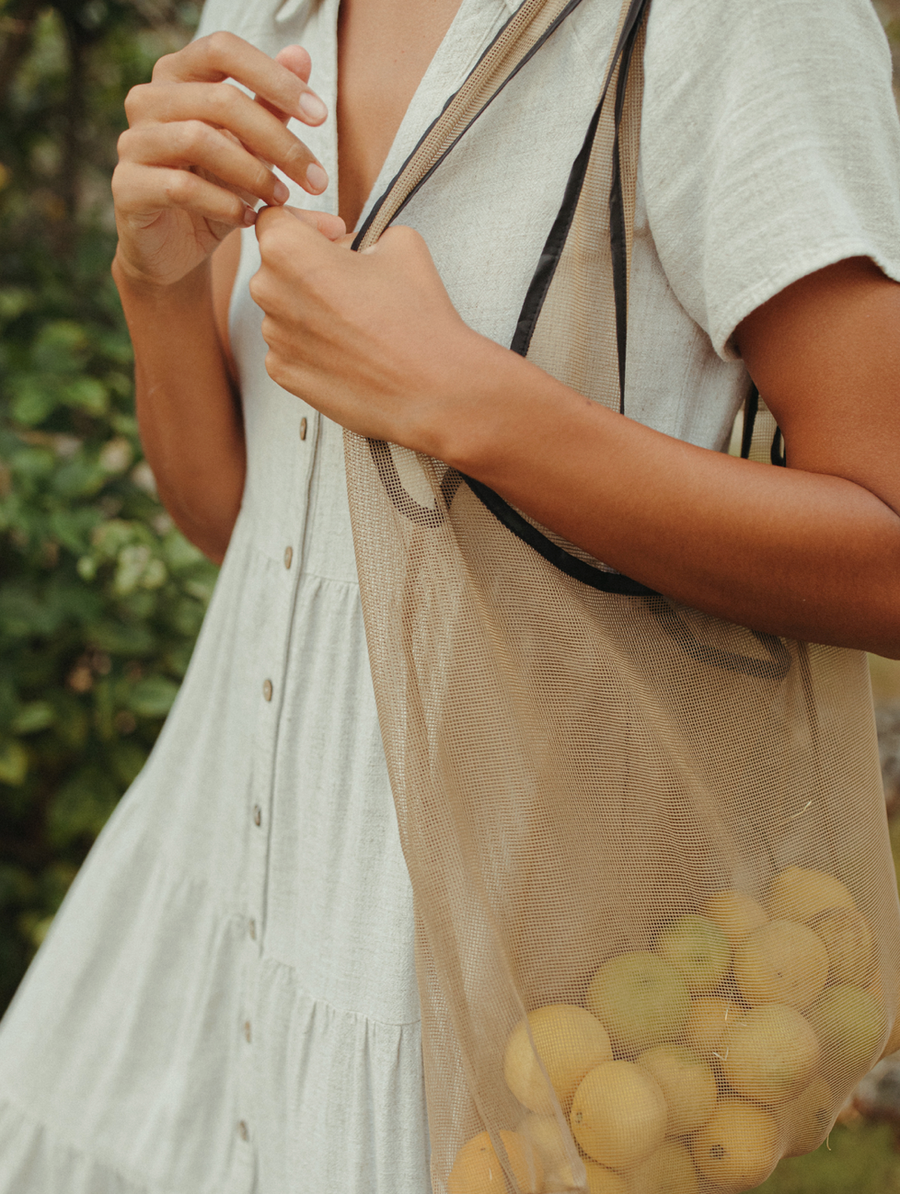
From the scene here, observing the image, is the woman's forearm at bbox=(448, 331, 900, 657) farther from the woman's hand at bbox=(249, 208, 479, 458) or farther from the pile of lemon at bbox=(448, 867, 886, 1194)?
the pile of lemon at bbox=(448, 867, 886, 1194)

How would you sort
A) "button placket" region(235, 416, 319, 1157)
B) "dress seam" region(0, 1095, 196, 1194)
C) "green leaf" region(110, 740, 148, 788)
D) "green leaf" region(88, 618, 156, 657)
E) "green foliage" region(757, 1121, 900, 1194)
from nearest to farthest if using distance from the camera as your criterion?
"button placket" region(235, 416, 319, 1157) → "dress seam" region(0, 1095, 196, 1194) → "green leaf" region(88, 618, 156, 657) → "green leaf" region(110, 740, 148, 788) → "green foliage" region(757, 1121, 900, 1194)

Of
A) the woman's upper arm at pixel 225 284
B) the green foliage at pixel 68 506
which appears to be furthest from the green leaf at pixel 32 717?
the woman's upper arm at pixel 225 284

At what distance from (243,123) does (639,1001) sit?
0.63 m

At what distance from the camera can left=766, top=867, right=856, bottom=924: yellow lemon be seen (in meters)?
0.59

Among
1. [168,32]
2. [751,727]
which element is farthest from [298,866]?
[168,32]

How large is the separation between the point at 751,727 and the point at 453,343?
32 centimetres

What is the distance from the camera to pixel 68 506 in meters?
1.55

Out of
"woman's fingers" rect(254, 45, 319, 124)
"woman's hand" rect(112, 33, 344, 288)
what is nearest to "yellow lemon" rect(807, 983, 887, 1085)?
"woman's hand" rect(112, 33, 344, 288)

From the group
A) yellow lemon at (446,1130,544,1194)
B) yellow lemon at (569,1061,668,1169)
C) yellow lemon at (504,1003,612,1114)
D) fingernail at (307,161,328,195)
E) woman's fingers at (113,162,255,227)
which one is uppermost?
woman's fingers at (113,162,255,227)

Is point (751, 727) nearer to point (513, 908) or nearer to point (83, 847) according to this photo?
point (513, 908)

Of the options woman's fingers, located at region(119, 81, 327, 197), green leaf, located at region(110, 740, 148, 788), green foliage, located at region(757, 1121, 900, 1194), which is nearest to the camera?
woman's fingers, located at region(119, 81, 327, 197)

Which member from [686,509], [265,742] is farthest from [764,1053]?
[265,742]

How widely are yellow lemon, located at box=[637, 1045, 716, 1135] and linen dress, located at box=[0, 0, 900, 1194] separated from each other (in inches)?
8.7

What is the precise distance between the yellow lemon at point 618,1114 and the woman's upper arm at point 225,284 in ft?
2.38
